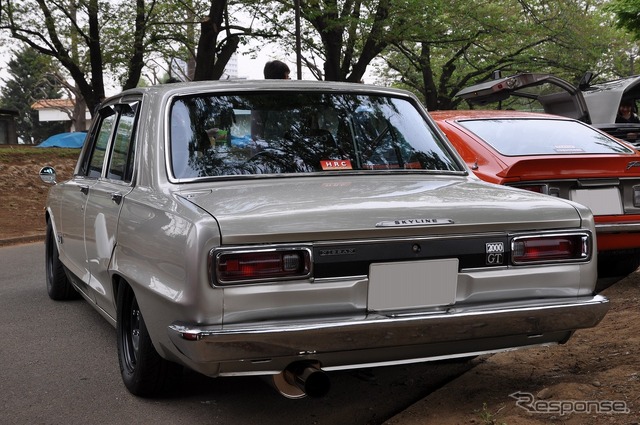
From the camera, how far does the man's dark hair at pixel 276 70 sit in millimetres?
8148

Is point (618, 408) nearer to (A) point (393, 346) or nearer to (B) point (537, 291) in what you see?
(B) point (537, 291)

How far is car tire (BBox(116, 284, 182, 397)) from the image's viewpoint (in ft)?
13.6

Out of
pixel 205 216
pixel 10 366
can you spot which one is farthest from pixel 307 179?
pixel 10 366

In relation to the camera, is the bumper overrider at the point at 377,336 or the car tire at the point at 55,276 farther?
the car tire at the point at 55,276

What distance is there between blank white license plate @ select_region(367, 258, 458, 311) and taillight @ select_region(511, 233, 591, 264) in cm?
34

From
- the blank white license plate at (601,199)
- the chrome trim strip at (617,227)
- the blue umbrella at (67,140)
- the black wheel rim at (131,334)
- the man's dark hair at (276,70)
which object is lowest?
the blue umbrella at (67,140)

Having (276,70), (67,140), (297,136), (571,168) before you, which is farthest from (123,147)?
(67,140)

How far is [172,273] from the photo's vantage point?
11.7 ft

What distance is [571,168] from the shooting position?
259 inches

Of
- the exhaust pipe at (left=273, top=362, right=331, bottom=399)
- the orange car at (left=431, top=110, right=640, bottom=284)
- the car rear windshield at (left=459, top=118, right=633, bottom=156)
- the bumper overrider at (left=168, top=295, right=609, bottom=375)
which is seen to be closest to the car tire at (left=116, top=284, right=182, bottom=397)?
the bumper overrider at (left=168, top=295, right=609, bottom=375)

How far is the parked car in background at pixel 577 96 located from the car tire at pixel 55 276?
15.9ft

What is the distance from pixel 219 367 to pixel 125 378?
4.03 feet

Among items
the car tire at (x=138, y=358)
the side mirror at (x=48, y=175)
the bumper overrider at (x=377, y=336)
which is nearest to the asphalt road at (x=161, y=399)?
the car tire at (x=138, y=358)

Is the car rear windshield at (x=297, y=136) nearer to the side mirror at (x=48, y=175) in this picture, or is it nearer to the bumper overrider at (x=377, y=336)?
the bumper overrider at (x=377, y=336)
